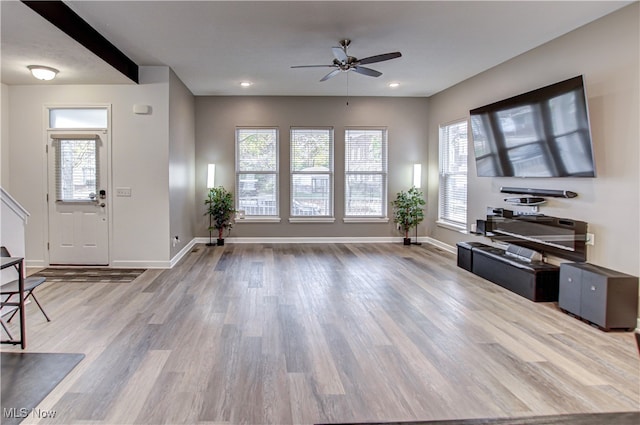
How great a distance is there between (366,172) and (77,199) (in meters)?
5.08

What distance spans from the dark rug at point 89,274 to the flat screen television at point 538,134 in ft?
16.9

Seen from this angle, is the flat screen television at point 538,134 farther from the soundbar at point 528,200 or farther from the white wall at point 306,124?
the white wall at point 306,124

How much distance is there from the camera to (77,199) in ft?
19.9

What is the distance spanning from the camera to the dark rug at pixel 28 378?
2.33 m

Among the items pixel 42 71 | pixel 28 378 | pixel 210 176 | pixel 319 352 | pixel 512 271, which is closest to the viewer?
pixel 28 378

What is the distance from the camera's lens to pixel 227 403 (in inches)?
95.0

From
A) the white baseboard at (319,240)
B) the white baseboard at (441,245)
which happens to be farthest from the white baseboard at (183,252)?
the white baseboard at (441,245)

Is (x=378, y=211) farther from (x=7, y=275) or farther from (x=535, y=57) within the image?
(x=7, y=275)

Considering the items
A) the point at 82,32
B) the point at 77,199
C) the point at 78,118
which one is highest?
the point at 82,32

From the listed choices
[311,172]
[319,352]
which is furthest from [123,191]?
[319,352]

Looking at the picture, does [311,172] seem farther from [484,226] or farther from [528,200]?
[528,200]

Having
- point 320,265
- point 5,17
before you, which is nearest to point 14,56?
point 5,17

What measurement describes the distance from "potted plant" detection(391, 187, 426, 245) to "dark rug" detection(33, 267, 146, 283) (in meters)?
4.80

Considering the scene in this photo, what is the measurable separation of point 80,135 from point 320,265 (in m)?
3.98
